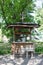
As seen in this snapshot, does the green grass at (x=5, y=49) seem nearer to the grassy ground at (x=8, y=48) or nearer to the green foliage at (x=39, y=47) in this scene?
the grassy ground at (x=8, y=48)

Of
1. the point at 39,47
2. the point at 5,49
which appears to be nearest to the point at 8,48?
the point at 5,49

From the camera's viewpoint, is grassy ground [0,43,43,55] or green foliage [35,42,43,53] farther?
green foliage [35,42,43,53]

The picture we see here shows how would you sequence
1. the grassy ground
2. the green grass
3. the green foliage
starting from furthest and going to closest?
the green foliage → the grassy ground → the green grass

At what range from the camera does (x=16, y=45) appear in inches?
542

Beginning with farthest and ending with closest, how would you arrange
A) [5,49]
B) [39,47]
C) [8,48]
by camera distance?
[39,47], [8,48], [5,49]

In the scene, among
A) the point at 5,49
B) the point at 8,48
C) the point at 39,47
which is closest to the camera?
the point at 5,49

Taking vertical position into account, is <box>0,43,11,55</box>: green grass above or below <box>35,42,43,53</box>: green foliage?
above

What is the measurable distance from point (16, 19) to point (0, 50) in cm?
378

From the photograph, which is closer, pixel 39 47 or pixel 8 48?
pixel 8 48

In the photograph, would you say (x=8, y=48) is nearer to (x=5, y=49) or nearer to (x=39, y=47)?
(x=5, y=49)

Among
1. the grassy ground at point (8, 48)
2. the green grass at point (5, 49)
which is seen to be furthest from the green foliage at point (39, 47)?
the green grass at point (5, 49)

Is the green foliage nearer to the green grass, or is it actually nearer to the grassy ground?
the grassy ground

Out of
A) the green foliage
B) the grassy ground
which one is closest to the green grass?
the grassy ground

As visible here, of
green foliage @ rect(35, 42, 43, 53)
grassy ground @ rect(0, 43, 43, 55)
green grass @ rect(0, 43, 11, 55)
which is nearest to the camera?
green grass @ rect(0, 43, 11, 55)
